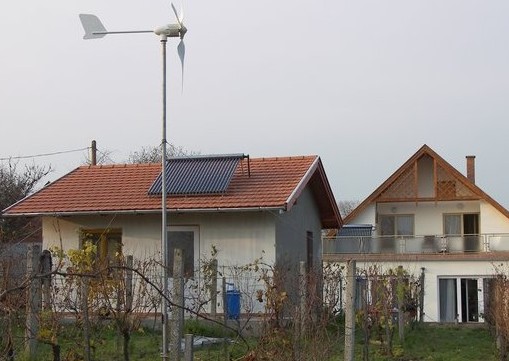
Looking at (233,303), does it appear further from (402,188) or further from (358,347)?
(402,188)

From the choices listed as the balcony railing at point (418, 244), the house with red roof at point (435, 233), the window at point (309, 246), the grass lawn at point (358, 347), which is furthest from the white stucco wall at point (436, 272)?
the grass lawn at point (358, 347)

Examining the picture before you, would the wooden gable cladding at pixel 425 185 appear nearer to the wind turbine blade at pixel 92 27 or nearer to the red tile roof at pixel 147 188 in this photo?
the red tile roof at pixel 147 188

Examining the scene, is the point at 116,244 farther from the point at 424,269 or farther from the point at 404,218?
the point at 404,218

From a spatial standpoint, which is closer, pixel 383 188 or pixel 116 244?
pixel 116 244

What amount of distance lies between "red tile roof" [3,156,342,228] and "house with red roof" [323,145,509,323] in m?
14.8

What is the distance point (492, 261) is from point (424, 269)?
298 cm

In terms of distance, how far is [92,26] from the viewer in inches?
565

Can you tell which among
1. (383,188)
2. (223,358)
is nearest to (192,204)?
(223,358)

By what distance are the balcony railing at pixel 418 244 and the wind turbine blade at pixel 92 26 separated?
2698cm

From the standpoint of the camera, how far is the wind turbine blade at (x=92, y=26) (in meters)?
14.3

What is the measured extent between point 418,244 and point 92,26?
2789 cm

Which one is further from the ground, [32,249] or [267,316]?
[32,249]

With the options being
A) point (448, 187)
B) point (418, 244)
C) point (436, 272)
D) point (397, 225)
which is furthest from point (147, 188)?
point (397, 225)

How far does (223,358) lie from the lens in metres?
12.4
